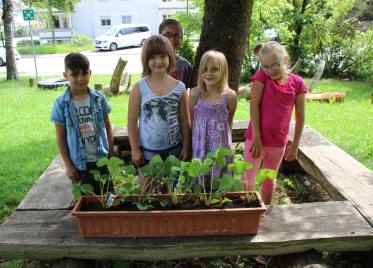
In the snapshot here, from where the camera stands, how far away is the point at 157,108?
8.54ft

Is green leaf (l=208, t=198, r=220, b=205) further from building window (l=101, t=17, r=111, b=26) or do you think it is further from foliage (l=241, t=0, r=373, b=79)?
building window (l=101, t=17, r=111, b=26)

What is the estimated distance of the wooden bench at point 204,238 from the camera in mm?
2174

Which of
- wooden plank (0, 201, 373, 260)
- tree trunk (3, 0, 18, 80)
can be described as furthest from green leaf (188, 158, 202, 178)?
tree trunk (3, 0, 18, 80)

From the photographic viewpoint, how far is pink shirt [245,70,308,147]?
269cm

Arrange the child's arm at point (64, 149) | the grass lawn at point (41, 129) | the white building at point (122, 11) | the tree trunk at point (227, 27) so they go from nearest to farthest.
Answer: the child's arm at point (64, 149) → the tree trunk at point (227, 27) → the grass lawn at point (41, 129) → the white building at point (122, 11)

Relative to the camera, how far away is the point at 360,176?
9.87ft

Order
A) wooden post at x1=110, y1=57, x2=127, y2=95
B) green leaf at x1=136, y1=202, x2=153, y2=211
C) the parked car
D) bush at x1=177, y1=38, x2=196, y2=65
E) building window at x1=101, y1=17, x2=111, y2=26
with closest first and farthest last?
1. green leaf at x1=136, y1=202, x2=153, y2=211
2. wooden post at x1=110, y1=57, x2=127, y2=95
3. bush at x1=177, y1=38, x2=196, y2=65
4. the parked car
5. building window at x1=101, y1=17, x2=111, y2=26

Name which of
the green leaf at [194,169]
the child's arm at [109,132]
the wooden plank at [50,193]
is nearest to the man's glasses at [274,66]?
the green leaf at [194,169]

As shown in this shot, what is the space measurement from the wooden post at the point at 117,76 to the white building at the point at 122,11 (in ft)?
98.0

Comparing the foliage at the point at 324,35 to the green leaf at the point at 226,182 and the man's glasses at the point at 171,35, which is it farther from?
the green leaf at the point at 226,182

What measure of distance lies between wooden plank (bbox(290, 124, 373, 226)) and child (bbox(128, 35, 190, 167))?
3.88 feet

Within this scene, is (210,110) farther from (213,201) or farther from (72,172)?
(72,172)

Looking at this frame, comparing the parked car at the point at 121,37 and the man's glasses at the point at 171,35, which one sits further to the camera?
the parked car at the point at 121,37

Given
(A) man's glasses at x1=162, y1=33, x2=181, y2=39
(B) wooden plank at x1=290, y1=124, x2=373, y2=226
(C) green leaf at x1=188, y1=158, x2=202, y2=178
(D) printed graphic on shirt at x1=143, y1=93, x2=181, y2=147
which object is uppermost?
(A) man's glasses at x1=162, y1=33, x2=181, y2=39
